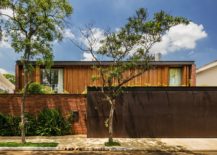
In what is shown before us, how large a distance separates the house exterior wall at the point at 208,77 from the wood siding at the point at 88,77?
17.4 feet

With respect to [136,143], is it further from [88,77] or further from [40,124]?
[88,77]

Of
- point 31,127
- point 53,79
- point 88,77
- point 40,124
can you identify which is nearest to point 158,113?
point 40,124

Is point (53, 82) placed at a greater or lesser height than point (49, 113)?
greater

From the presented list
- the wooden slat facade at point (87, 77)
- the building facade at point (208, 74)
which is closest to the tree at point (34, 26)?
the wooden slat facade at point (87, 77)

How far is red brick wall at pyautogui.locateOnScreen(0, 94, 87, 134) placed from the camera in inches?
569

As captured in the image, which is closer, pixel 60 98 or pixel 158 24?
pixel 158 24

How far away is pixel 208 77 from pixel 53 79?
13.7 metres

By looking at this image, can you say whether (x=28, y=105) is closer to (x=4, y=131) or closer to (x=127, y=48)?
(x=4, y=131)

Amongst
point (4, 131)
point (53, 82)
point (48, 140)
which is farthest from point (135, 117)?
point (53, 82)

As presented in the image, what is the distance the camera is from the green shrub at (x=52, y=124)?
14.1 metres

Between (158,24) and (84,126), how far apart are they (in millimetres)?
6495

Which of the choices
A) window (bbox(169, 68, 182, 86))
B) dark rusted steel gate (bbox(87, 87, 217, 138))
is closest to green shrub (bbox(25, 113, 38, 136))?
dark rusted steel gate (bbox(87, 87, 217, 138))

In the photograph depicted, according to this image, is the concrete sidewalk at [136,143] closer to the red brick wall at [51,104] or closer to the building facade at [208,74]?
the red brick wall at [51,104]

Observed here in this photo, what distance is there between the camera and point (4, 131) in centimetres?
1406
